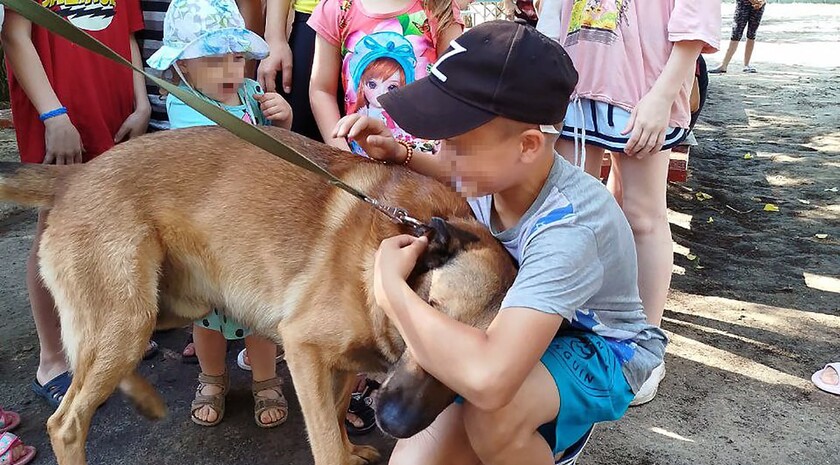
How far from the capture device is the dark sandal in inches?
127

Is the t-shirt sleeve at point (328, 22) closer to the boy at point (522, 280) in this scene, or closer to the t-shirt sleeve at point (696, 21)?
the boy at point (522, 280)

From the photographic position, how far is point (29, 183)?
2650mm

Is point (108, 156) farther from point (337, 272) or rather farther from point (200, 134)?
point (337, 272)

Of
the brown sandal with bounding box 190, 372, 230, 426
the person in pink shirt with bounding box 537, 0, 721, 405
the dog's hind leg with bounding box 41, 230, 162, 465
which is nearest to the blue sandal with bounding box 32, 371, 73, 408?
the brown sandal with bounding box 190, 372, 230, 426

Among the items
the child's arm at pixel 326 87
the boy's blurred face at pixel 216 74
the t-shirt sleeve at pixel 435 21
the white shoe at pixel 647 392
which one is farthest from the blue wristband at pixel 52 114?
the white shoe at pixel 647 392

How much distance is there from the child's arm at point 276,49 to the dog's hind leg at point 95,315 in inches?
46.6

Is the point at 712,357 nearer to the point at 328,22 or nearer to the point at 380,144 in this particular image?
the point at 380,144

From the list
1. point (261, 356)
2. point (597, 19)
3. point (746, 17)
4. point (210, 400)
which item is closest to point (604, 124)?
point (597, 19)

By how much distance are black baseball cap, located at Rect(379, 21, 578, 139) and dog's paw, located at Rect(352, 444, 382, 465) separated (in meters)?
1.52

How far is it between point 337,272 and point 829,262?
13.2ft

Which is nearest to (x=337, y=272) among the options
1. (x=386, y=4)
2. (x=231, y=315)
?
(x=231, y=315)

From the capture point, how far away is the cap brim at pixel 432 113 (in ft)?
6.46

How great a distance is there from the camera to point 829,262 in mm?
5070

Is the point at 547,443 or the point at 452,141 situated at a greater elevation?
the point at 452,141
